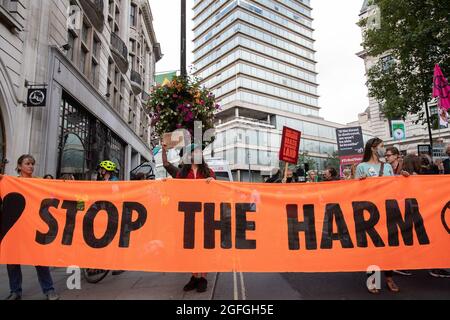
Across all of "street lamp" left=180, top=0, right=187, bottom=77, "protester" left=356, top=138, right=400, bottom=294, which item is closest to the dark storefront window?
"street lamp" left=180, top=0, right=187, bottom=77

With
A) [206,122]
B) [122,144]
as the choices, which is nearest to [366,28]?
[206,122]

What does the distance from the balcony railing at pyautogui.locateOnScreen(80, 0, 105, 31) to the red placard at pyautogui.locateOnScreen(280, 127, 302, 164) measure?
40.8ft

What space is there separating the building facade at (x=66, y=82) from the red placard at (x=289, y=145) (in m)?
7.70

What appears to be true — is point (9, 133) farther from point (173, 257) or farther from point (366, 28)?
point (366, 28)

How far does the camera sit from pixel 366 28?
19078 mm

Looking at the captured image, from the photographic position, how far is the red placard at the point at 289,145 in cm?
872

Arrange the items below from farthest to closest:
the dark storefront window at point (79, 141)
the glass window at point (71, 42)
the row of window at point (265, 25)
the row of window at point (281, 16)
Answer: the row of window at point (281, 16)
the row of window at point (265, 25)
the glass window at point (71, 42)
the dark storefront window at point (79, 141)

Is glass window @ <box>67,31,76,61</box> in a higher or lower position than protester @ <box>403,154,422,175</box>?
higher

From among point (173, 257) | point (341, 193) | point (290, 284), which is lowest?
point (290, 284)

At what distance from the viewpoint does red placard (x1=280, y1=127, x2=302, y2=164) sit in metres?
8.72

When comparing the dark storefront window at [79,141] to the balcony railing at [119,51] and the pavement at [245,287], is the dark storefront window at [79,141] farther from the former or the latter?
the pavement at [245,287]

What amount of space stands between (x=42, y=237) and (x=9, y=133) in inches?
278

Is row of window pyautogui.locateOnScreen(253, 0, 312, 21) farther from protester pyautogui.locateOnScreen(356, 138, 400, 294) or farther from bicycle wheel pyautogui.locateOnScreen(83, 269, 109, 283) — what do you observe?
bicycle wheel pyautogui.locateOnScreen(83, 269, 109, 283)

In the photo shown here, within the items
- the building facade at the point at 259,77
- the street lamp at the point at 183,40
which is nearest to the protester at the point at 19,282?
the street lamp at the point at 183,40
